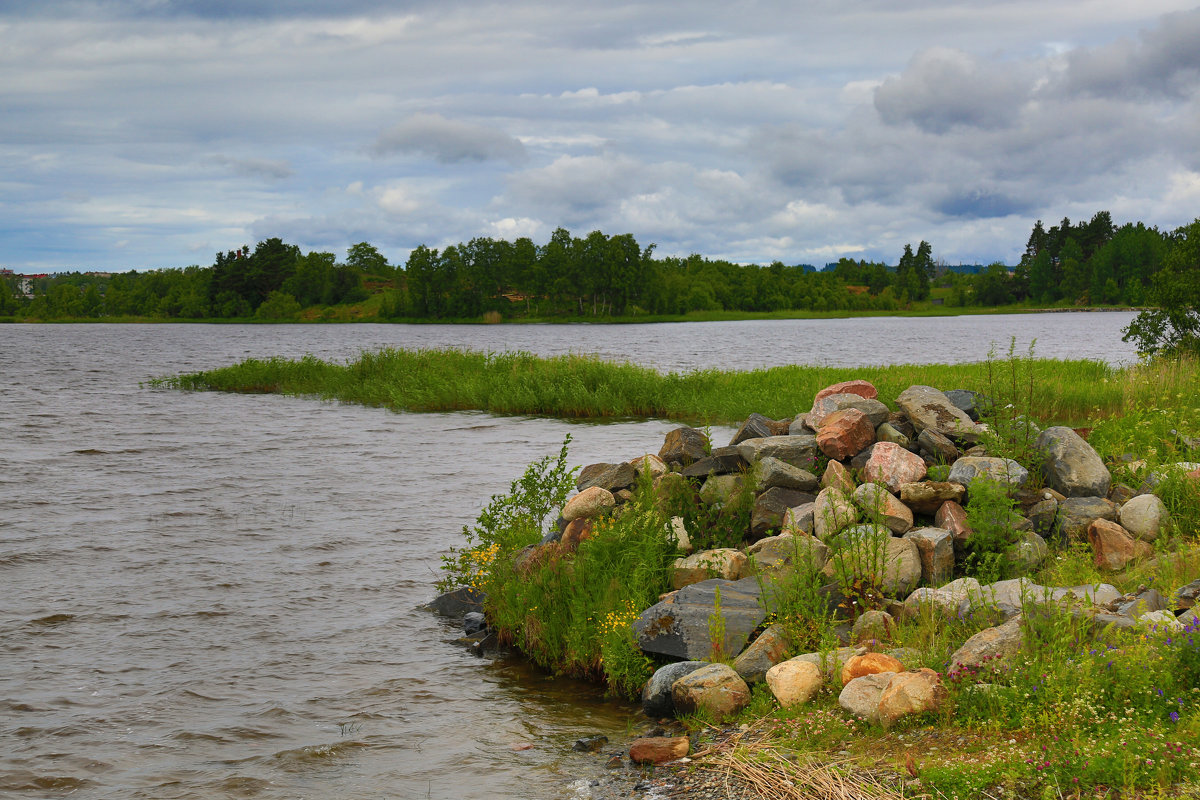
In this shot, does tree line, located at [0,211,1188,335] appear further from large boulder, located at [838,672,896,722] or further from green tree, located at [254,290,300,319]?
large boulder, located at [838,672,896,722]

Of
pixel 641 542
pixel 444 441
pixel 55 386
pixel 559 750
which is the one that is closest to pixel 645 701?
pixel 559 750

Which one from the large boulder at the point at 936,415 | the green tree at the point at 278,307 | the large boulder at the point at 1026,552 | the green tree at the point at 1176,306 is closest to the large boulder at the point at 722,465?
the large boulder at the point at 936,415

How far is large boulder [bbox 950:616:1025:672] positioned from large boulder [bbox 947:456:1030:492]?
10.7 feet

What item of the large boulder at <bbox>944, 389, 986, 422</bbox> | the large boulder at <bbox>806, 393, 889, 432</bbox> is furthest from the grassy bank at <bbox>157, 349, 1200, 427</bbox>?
the large boulder at <bbox>806, 393, 889, 432</bbox>

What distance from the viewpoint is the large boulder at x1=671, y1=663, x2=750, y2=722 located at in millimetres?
6812

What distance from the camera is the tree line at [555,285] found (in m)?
148

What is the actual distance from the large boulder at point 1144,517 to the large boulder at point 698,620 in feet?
14.4

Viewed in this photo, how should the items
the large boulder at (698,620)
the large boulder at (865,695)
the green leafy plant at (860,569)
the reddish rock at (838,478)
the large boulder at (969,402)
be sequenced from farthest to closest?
the large boulder at (969,402) → the reddish rock at (838,478) → the green leafy plant at (860,569) → the large boulder at (698,620) → the large boulder at (865,695)

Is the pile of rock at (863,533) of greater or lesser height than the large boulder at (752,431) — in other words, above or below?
A: below

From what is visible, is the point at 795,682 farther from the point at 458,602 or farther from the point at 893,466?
the point at 458,602

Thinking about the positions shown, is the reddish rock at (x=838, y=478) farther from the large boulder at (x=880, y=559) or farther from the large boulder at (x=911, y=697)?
the large boulder at (x=911, y=697)

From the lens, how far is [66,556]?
1278cm

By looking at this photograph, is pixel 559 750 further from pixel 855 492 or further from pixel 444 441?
pixel 444 441

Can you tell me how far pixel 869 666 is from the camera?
6332 mm
